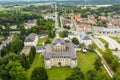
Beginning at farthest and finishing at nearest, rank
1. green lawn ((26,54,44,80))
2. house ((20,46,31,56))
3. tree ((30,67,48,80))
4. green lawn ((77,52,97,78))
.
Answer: house ((20,46,31,56)), green lawn ((77,52,97,78)), green lawn ((26,54,44,80)), tree ((30,67,48,80))

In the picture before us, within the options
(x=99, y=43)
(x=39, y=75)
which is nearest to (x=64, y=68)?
(x=39, y=75)

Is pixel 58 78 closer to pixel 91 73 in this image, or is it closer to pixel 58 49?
pixel 91 73

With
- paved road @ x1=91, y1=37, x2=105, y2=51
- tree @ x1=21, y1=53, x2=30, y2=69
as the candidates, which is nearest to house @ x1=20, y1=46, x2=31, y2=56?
tree @ x1=21, y1=53, x2=30, y2=69

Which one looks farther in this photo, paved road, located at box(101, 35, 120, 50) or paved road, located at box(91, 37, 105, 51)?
paved road, located at box(101, 35, 120, 50)

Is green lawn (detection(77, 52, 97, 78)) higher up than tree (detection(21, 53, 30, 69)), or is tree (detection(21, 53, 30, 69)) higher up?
tree (detection(21, 53, 30, 69))

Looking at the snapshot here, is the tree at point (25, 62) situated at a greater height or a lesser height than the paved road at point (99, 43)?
greater

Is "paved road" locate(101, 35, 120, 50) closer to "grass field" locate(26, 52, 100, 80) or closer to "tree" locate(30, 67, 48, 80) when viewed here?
"grass field" locate(26, 52, 100, 80)

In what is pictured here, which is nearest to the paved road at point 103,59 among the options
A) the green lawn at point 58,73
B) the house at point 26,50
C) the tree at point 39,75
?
the green lawn at point 58,73

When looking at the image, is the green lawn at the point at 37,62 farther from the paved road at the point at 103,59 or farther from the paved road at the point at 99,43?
the paved road at the point at 99,43
